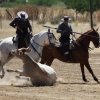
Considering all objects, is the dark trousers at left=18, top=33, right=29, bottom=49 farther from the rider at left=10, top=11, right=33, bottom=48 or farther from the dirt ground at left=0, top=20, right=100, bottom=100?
the dirt ground at left=0, top=20, right=100, bottom=100

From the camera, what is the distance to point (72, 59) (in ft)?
69.9

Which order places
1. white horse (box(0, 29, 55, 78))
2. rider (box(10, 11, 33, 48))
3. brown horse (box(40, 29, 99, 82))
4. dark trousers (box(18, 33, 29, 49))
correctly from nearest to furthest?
1. brown horse (box(40, 29, 99, 82))
2. rider (box(10, 11, 33, 48))
3. dark trousers (box(18, 33, 29, 49))
4. white horse (box(0, 29, 55, 78))

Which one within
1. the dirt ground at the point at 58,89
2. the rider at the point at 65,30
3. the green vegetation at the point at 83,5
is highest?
the rider at the point at 65,30

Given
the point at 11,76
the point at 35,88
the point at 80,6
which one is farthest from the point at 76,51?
the point at 80,6

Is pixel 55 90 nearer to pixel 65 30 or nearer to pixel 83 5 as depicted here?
pixel 65 30

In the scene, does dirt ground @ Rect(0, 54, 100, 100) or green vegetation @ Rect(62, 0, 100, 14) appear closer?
dirt ground @ Rect(0, 54, 100, 100)

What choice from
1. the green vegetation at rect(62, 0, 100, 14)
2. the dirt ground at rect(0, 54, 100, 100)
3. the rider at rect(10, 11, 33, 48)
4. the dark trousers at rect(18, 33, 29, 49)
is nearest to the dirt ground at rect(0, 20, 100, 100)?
the dirt ground at rect(0, 54, 100, 100)

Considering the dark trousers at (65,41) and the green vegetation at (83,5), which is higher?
the dark trousers at (65,41)

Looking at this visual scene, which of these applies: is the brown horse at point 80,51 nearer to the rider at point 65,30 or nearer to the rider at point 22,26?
the rider at point 65,30

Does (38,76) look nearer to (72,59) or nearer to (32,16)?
(72,59)

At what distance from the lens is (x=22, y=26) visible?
21.4 metres

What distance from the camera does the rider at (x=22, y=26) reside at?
21344 mm

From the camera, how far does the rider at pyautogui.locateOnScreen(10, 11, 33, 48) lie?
21.3 m

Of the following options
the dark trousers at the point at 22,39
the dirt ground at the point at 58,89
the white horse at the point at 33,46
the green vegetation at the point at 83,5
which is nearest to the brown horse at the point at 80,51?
the white horse at the point at 33,46
